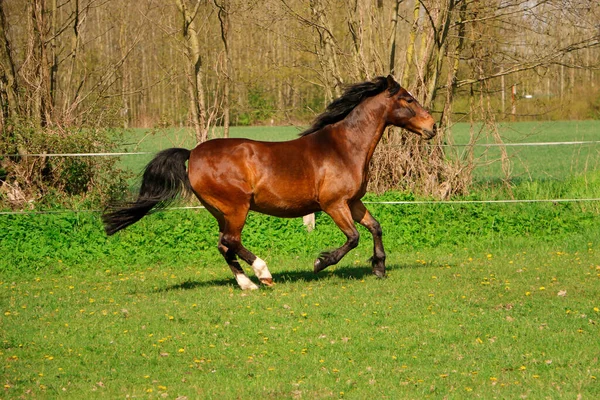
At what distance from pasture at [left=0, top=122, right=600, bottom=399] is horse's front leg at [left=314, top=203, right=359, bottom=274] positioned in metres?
0.28

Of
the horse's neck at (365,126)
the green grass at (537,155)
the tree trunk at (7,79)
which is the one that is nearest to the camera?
the horse's neck at (365,126)

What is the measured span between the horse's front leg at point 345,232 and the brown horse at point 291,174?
1 cm

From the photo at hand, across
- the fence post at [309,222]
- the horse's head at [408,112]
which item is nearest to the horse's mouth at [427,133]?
the horse's head at [408,112]

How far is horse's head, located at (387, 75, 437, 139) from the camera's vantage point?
9.27m

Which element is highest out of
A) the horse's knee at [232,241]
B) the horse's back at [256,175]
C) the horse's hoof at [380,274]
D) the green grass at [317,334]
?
the horse's back at [256,175]

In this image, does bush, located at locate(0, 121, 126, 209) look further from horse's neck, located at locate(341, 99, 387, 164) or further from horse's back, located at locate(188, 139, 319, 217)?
horse's neck, located at locate(341, 99, 387, 164)

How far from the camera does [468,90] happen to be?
15.8 m

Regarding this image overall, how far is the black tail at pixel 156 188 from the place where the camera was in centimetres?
870

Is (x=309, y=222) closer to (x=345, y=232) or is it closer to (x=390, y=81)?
(x=345, y=232)

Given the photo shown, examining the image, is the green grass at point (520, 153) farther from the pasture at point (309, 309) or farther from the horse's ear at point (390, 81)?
the horse's ear at point (390, 81)

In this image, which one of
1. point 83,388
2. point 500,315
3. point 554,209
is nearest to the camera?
point 83,388

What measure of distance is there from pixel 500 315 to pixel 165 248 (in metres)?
5.72

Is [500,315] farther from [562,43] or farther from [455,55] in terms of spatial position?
[562,43]

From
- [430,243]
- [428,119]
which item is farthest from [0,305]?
[430,243]
